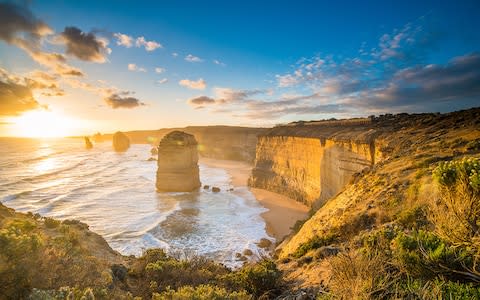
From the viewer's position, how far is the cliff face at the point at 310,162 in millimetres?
20722

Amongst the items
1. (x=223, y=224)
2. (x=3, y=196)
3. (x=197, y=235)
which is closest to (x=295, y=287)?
(x=197, y=235)

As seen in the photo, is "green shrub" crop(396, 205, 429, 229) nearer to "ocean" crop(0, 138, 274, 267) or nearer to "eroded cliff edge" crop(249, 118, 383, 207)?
"eroded cliff edge" crop(249, 118, 383, 207)

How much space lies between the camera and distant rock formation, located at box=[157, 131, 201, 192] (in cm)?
3678

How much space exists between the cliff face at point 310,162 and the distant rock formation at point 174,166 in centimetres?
1192

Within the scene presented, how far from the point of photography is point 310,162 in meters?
30.3

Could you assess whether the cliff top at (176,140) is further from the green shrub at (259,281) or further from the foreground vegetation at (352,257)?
the green shrub at (259,281)

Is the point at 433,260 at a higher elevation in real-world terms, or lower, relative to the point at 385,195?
higher

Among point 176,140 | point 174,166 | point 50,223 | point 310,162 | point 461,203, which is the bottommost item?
point 174,166

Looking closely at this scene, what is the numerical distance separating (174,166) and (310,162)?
67.3 ft

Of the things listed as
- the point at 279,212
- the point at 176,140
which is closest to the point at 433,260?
the point at 279,212

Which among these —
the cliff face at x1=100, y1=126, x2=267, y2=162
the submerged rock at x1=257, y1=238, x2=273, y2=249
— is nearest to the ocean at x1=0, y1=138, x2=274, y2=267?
the submerged rock at x1=257, y1=238, x2=273, y2=249

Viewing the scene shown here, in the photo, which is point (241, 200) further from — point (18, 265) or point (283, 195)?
point (18, 265)

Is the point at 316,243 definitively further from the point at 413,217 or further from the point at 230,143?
the point at 230,143

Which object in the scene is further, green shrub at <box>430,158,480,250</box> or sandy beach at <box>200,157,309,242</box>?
sandy beach at <box>200,157,309,242</box>
